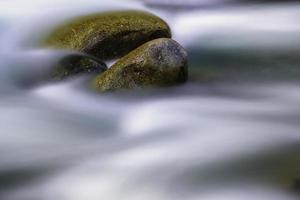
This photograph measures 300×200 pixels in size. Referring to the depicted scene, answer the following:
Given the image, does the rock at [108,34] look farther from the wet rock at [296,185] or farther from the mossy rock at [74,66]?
the wet rock at [296,185]

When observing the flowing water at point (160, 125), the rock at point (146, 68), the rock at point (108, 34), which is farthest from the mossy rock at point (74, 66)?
the rock at point (146, 68)

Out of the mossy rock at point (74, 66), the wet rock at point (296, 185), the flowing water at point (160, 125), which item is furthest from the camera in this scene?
the mossy rock at point (74, 66)

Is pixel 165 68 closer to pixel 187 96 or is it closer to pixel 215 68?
pixel 187 96

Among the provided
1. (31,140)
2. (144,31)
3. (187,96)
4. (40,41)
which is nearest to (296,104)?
(187,96)

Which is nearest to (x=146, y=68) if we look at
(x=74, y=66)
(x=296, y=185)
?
(x=74, y=66)

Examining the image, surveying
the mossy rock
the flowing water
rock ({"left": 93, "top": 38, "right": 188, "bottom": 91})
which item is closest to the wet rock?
the flowing water

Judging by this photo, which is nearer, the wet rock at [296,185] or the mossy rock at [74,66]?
the wet rock at [296,185]
